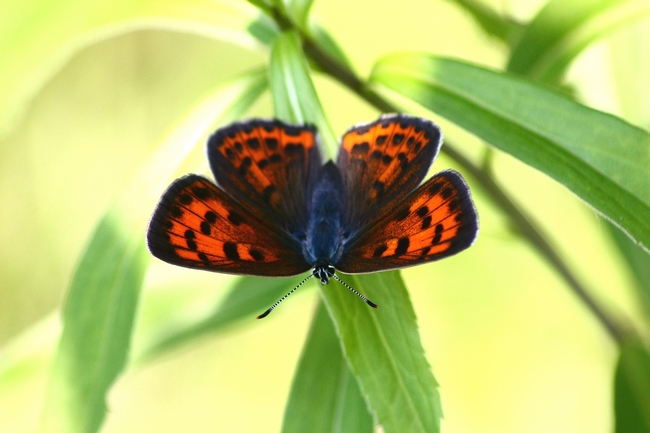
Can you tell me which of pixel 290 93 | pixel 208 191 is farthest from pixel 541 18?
pixel 208 191

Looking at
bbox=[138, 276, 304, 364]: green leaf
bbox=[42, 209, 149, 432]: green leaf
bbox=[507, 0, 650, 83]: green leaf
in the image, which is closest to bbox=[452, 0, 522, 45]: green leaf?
bbox=[507, 0, 650, 83]: green leaf

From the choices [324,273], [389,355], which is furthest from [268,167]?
[389,355]

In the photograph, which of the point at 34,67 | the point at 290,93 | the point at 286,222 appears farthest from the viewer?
the point at 286,222

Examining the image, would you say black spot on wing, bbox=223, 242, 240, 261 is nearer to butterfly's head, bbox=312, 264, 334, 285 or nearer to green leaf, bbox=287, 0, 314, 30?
butterfly's head, bbox=312, 264, 334, 285

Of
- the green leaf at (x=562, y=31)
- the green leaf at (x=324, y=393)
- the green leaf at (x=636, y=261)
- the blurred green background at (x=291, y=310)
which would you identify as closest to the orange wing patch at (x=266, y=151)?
the green leaf at (x=324, y=393)

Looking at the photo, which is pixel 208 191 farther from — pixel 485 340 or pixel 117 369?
pixel 485 340

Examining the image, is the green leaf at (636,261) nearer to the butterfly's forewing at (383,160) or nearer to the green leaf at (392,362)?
the butterfly's forewing at (383,160)

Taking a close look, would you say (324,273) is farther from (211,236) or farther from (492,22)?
(492,22)
